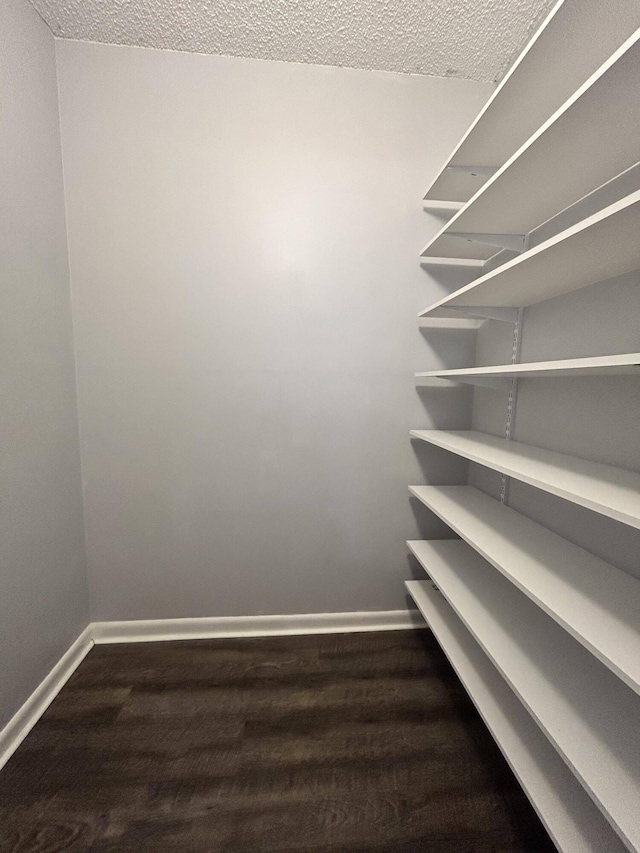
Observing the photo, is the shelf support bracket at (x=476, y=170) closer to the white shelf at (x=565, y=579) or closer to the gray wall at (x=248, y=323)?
the gray wall at (x=248, y=323)

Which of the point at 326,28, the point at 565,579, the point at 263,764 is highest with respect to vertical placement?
the point at 326,28

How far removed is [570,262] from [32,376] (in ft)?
5.78

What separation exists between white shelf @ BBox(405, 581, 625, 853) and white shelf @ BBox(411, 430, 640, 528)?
673 mm

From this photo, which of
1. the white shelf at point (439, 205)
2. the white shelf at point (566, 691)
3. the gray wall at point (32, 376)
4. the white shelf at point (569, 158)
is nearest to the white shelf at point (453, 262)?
the white shelf at point (439, 205)

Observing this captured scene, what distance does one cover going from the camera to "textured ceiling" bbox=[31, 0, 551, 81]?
1239 millimetres

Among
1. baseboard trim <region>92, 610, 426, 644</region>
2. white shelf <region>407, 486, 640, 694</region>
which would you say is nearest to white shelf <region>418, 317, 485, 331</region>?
white shelf <region>407, 486, 640, 694</region>

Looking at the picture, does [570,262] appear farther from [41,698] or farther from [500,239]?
[41,698]

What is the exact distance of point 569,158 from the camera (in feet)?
2.86

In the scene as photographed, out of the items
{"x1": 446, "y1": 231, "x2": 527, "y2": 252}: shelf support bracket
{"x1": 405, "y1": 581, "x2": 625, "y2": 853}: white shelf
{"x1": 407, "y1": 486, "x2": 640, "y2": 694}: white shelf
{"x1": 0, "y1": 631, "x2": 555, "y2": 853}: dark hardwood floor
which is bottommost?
{"x1": 0, "y1": 631, "x2": 555, "y2": 853}: dark hardwood floor

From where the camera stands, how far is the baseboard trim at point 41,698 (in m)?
1.17

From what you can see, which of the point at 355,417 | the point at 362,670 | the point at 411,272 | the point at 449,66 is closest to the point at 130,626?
the point at 362,670

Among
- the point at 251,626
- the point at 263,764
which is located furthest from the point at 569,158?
the point at 251,626

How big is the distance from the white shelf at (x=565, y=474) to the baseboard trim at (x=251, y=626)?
99cm

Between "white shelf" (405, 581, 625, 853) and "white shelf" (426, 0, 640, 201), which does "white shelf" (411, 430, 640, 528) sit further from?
"white shelf" (426, 0, 640, 201)
